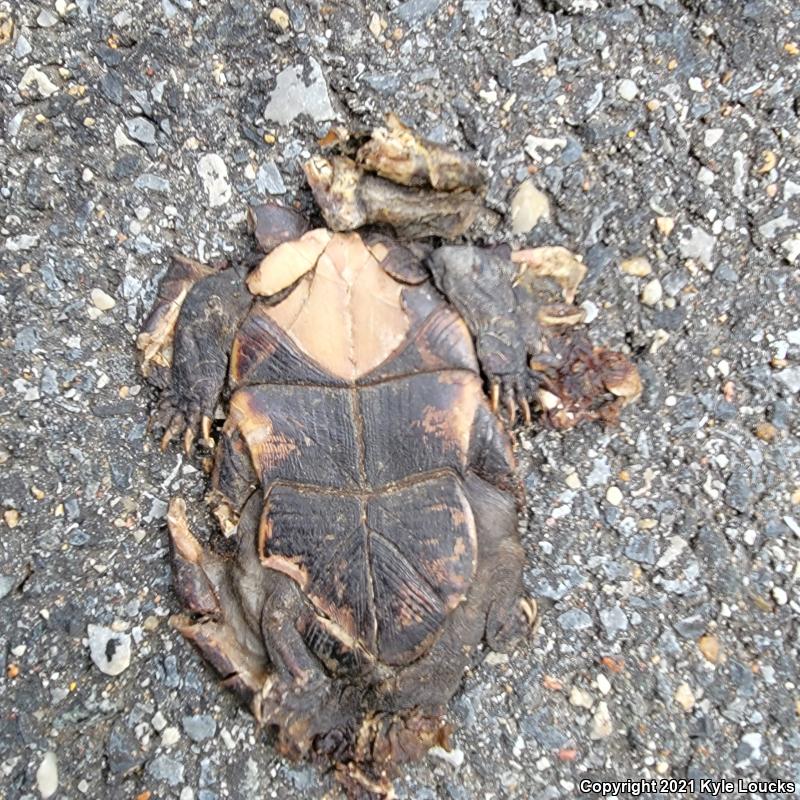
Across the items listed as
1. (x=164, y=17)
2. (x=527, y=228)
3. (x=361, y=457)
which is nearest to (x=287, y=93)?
(x=164, y=17)

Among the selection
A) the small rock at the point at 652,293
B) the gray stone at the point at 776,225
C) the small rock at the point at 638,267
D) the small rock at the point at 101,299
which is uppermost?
the gray stone at the point at 776,225

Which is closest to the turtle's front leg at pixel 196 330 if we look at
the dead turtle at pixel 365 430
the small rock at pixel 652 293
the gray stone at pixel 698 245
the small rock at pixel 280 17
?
the dead turtle at pixel 365 430

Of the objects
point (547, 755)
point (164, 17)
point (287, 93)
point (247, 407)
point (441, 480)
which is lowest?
point (547, 755)

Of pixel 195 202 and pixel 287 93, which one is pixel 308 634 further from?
pixel 287 93

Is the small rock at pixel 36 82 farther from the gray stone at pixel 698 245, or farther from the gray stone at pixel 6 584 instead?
the gray stone at pixel 698 245

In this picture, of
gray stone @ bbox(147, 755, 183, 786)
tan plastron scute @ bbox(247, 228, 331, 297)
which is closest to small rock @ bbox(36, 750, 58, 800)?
gray stone @ bbox(147, 755, 183, 786)
